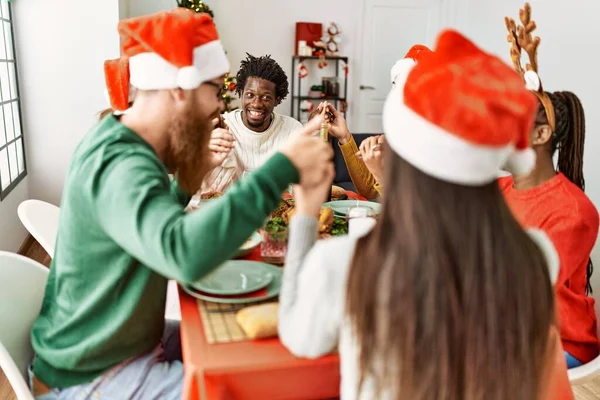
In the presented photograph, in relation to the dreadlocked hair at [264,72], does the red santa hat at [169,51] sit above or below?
above

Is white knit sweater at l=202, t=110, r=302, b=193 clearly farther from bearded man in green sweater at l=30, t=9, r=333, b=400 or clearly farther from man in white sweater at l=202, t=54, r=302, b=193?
bearded man in green sweater at l=30, t=9, r=333, b=400

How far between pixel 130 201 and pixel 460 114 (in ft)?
1.88

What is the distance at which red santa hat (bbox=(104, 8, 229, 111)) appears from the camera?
1.17 meters

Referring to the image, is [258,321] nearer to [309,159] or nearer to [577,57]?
[309,159]

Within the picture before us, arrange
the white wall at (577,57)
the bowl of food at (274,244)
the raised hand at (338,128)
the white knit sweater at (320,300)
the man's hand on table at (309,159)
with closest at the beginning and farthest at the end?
the white knit sweater at (320,300) → the man's hand on table at (309,159) → the bowl of food at (274,244) → the raised hand at (338,128) → the white wall at (577,57)

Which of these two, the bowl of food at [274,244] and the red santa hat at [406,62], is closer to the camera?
the bowl of food at [274,244]

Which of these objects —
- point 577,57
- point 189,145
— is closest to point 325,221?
point 189,145

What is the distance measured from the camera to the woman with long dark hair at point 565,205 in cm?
149

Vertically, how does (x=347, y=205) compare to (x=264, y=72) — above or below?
below

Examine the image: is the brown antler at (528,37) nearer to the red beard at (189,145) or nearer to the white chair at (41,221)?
the red beard at (189,145)

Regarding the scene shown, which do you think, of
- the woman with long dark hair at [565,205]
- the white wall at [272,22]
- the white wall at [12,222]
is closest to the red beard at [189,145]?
the woman with long dark hair at [565,205]

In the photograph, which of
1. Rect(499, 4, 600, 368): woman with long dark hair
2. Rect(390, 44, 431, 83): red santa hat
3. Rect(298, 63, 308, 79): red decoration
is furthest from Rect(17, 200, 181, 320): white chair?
Rect(298, 63, 308, 79): red decoration

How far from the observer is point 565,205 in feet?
4.97

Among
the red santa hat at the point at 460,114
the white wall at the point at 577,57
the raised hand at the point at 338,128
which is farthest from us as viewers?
the white wall at the point at 577,57
